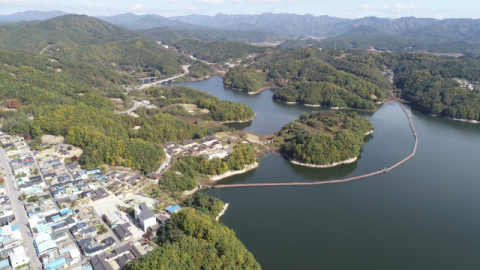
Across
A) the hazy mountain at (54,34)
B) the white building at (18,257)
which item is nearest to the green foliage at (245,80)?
the hazy mountain at (54,34)

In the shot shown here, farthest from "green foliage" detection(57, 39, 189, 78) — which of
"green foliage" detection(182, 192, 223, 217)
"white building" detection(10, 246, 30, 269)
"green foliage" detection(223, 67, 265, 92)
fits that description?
"white building" detection(10, 246, 30, 269)

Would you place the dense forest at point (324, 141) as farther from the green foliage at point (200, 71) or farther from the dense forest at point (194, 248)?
the green foliage at point (200, 71)

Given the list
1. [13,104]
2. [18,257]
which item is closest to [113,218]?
[18,257]

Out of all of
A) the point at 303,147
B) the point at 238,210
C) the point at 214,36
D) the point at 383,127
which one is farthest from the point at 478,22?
the point at 238,210

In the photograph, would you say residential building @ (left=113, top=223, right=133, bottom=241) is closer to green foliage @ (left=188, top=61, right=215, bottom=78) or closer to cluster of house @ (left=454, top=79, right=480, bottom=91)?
cluster of house @ (left=454, top=79, right=480, bottom=91)

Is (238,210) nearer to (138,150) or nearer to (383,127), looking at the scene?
(138,150)
